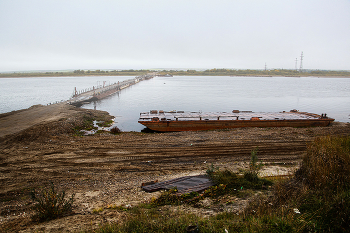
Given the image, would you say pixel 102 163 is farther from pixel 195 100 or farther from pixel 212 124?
pixel 195 100

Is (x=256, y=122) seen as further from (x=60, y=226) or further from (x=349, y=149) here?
(x=60, y=226)

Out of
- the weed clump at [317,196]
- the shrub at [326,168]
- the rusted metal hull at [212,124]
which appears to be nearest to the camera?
the weed clump at [317,196]

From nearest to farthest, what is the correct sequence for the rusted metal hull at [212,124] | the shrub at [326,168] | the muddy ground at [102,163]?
the shrub at [326,168] → the muddy ground at [102,163] → the rusted metal hull at [212,124]

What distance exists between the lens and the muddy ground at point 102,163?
247 inches

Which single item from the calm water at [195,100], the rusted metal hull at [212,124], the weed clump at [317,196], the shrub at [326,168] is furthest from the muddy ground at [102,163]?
the calm water at [195,100]

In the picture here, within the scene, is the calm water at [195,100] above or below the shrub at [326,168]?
below

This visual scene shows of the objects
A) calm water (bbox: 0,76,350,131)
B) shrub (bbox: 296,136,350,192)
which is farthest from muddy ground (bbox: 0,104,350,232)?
calm water (bbox: 0,76,350,131)

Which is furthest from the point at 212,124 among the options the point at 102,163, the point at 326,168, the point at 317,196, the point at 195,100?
the point at 195,100

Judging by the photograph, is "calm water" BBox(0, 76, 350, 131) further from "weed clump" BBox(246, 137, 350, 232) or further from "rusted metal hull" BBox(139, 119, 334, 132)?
"weed clump" BBox(246, 137, 350, 232)

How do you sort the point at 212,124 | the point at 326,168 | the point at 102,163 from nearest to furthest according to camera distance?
1. the point at 326,168
2. the point at 102,163
3. the point at 212,124

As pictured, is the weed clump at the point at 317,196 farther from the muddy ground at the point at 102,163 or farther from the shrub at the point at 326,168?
the muddy ground at the point at 102,163

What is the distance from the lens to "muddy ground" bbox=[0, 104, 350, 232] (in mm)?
6286

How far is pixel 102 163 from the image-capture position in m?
11.1

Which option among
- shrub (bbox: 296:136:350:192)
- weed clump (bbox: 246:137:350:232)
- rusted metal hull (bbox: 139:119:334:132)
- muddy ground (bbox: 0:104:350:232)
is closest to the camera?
weed clump (bbox: 246:137:350:232)
